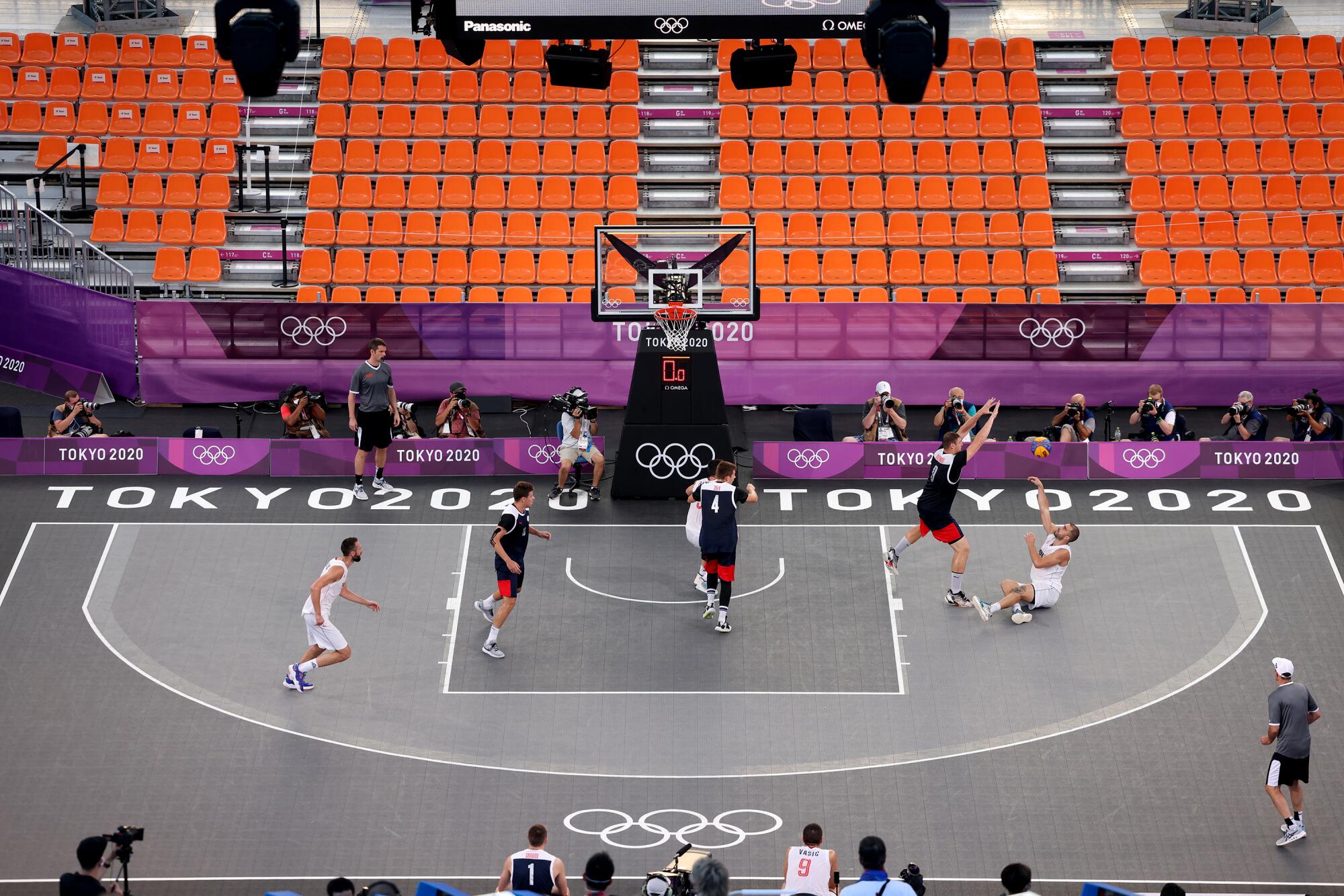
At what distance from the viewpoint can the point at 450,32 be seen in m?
13.6

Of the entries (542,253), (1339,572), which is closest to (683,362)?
(542,253)

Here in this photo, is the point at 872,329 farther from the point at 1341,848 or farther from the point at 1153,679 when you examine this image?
the point at 1341,848

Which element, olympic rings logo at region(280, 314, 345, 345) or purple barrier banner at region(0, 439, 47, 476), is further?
→ olympic rings logo at region(280, 314, 345, 345)

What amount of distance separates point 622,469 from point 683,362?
4.52 ft

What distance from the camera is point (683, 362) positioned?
1988cm

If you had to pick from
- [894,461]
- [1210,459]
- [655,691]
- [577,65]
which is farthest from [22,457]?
[1210,459]

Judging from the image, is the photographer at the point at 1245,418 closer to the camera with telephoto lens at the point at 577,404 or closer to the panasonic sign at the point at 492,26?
the camera with telephoto lens at the point at 577,404

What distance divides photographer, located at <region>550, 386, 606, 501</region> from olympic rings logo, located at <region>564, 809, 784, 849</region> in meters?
5.60

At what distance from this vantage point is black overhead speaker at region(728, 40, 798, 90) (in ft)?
48.6

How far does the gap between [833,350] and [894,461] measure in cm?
247

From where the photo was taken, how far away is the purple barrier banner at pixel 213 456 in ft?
67.2

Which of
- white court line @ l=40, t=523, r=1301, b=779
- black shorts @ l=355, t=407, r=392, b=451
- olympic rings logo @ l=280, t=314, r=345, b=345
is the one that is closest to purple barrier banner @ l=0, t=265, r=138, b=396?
olympic rings logo @ l=280, t=314, r=345, b=345

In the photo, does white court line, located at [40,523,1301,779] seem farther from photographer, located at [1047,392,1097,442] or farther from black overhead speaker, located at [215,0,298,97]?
black overhead speaker, located at [215,0,298,97]

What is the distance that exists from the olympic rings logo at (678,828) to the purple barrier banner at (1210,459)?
7286 mm
